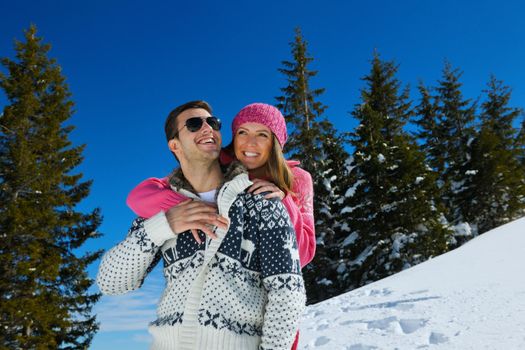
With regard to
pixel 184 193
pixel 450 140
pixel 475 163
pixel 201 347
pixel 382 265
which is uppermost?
pixel 450 140

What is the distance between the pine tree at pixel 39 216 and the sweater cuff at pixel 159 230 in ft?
43.5

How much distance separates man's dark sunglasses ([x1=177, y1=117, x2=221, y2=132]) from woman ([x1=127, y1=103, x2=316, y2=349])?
1.06 ft

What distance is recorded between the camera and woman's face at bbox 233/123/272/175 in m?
2.68

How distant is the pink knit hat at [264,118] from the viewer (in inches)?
108

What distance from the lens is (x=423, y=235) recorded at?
1631 cm

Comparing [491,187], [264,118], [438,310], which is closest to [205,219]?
[264,118]

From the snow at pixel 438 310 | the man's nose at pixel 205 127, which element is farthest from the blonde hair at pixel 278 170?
the snow at pixel 438 310

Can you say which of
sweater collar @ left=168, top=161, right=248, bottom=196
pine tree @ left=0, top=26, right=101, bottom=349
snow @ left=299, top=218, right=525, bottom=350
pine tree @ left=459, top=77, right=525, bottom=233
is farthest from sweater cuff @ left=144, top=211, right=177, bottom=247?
pine tree @ left=459, top=77, right=525, bottom=233

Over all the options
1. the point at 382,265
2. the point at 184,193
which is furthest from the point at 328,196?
the point at 184,193

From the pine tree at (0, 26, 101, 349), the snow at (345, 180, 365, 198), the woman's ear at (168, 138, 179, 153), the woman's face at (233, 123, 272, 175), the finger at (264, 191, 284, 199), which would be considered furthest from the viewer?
the snow at (345, 180, 365, 198)

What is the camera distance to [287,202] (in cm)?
250

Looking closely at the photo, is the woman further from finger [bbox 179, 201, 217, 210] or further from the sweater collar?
finger [bbox 179, 201, 217, 210]

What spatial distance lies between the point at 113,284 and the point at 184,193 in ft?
1.93

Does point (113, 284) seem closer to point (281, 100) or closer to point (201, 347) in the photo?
point (201, 347)
